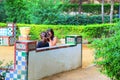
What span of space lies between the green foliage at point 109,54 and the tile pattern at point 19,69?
180cm

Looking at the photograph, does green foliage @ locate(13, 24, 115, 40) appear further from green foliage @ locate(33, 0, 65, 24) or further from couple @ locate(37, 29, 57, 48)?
couple @ locate(37, 29, 57, 48)

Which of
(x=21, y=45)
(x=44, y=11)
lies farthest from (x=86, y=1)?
(x=21, y=45)

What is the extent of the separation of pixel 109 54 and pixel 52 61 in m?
2.96

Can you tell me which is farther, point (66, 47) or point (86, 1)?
point (86, 1)

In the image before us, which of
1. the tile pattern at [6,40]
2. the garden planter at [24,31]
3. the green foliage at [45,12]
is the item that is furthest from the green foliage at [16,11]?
the tile pattern at [6,40]

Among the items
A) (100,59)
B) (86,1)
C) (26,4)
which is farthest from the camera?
(86,1)

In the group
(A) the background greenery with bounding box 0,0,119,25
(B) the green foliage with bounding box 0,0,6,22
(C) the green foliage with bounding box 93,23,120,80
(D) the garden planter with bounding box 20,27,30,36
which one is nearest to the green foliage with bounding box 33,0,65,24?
(A) the background greenery with bounding box 0,0,119,25

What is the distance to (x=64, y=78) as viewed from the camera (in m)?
8.83

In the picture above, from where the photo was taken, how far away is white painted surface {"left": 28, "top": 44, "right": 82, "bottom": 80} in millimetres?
8166

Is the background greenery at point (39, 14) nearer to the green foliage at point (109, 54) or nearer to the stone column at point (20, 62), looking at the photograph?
the stone column at point (20, 62)

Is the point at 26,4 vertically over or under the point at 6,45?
over

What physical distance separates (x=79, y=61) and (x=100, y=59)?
3716mm

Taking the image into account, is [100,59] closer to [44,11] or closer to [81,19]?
[44,11]

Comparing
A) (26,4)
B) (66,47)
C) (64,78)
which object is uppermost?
(26,4)
